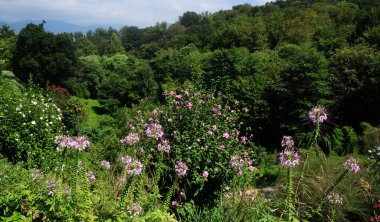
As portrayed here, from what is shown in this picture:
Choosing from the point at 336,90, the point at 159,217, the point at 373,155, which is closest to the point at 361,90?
the point at 336,90

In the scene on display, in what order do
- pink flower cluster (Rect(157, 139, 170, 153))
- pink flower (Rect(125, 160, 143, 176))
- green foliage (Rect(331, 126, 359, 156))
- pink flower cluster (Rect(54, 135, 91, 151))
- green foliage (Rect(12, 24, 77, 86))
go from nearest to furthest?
pink flower (Rect(125, 160, 143, 176))
pink flower cluster (Rect(54, 135, 91, 151))
pink flower cluster (Rect(157, 139, 170, 153))
green foliage (Rect(331, 126, 359, 156))
green foliage (Rect(12, 24, 77, 86))

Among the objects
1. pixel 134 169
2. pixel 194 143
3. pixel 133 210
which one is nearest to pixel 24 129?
pixel 194 143

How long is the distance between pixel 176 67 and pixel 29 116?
20.5 m

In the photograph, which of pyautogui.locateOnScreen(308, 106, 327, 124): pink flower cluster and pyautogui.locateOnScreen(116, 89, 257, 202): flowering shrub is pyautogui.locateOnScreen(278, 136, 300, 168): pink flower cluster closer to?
pyautogui.locateOnScreen(308, 106, 327, 124): pink flower cluster

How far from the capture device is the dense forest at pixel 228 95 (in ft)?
16.6

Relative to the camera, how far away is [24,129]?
20.7ft

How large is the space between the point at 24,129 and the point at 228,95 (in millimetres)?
4328

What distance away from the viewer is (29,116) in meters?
6.43

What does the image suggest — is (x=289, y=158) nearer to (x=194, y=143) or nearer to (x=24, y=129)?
(x=194, y=143)

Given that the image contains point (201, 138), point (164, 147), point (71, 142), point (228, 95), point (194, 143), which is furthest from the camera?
Answer: point (228, 95)

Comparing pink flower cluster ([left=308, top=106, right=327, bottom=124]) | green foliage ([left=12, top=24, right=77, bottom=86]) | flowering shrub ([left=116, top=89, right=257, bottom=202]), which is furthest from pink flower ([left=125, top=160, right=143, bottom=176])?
green foliage ([left=12, top=24, right=77, bottom=86])

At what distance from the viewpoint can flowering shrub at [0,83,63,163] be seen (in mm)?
6207

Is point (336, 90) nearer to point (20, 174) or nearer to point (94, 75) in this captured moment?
point (20, 174)

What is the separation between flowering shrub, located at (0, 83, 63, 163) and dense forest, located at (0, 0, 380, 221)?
26 mm
